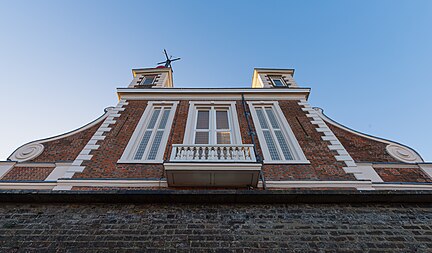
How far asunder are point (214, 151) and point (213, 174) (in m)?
0.91

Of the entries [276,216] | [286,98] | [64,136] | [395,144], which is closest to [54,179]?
[64,136]

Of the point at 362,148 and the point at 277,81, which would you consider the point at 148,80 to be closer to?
the point at 277,81

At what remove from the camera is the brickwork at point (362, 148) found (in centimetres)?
889

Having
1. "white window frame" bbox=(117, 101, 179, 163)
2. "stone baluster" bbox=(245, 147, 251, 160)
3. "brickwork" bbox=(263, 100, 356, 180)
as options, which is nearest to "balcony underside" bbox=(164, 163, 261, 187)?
"stone baluster" bbox=(245, 147, 251, 160)

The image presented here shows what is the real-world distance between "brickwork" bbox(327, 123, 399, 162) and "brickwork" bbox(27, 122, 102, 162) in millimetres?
10704

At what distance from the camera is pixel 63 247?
4863 mm

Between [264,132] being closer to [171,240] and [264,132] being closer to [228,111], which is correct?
[228,111]

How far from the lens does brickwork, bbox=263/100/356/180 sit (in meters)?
7.61

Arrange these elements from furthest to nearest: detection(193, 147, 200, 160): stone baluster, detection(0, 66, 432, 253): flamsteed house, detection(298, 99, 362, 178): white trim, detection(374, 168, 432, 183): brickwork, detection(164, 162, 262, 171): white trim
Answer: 1. detection(374, 168, 432, 183): brickwork
2. detection(298, 99, 362, 178): white trim
3. detection(193, 147, 200, 160): stone baluster
4. detection(164, 162, 262, 171): white trim
5. detection(0, 66, 432, 253): flamsteed house

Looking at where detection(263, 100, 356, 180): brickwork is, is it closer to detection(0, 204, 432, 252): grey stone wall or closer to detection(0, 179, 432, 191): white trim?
detection(0, 179, 432, 191): white trim

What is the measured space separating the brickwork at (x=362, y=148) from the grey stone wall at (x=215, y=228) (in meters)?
2.97

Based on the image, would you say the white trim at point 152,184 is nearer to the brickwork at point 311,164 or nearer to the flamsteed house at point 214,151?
the flamsteed house at point 214,151

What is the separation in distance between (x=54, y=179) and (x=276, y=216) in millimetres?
6986

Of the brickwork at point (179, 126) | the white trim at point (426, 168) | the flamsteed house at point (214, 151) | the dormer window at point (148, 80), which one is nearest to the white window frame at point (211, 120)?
the flamsteed house at point (214, 151)
